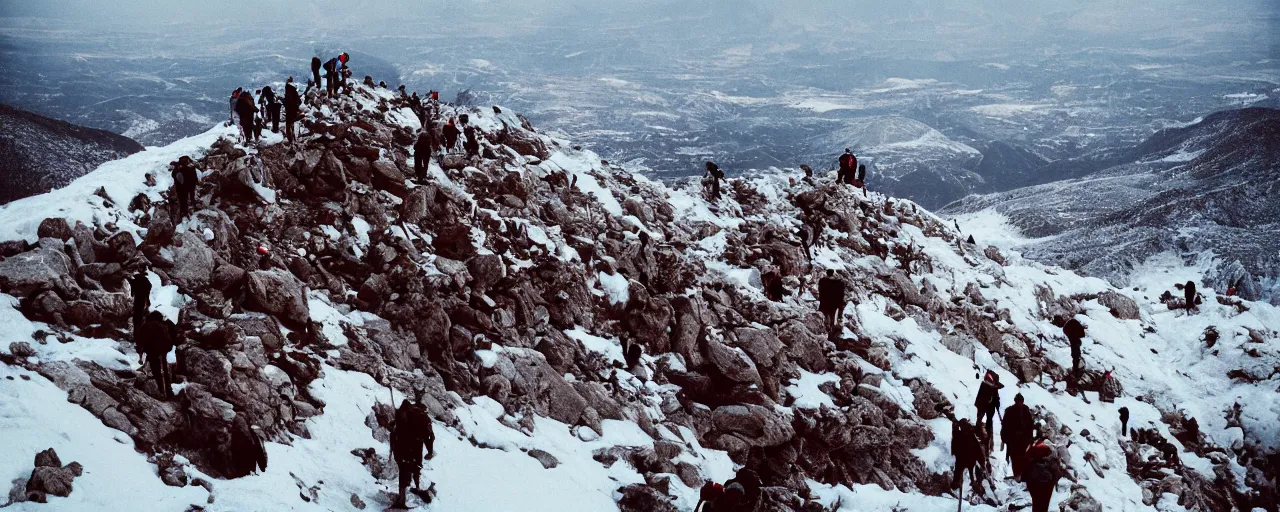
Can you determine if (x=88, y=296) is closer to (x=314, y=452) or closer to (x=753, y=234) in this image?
(x=314, y=452)

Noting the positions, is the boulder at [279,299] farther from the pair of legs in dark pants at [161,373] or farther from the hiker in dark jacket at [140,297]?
the pair of legs in dark pants at [161,373]

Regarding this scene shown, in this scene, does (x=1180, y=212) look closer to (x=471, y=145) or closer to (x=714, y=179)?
(x=714, y=179)

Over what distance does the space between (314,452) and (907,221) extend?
2390 cm

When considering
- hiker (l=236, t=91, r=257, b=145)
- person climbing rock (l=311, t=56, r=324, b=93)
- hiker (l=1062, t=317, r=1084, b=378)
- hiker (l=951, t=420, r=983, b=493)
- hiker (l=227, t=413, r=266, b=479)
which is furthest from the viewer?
person climbing rock (l=311, t=56, r=324, b=93)

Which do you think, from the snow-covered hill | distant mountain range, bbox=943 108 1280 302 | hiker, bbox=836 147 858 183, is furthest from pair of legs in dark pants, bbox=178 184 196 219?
distant mountain range, bbox=943 108 1280 302

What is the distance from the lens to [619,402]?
16188 mm

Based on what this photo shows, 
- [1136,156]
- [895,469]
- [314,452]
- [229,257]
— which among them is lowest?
[1136,156]

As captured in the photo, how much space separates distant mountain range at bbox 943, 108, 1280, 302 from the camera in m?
68.2

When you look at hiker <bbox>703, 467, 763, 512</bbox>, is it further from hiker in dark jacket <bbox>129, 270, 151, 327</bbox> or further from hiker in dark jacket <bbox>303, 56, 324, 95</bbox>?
hiker in dark jacket <bbox>303, 56, 324, 95</bbox>

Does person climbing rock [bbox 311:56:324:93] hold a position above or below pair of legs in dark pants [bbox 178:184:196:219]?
above

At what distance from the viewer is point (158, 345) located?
423 inches

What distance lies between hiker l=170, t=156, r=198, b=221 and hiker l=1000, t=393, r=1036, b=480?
1584 cm

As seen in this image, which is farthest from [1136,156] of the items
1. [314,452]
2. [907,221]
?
[314,452]

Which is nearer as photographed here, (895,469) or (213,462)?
(213,462)
